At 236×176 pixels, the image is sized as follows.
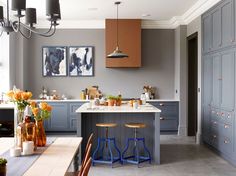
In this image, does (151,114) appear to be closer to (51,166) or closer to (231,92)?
(231,92)

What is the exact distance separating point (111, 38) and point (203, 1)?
97.9 inches

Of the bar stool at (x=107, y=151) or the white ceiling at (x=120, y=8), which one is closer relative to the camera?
the bar stool at (x=107, y=151)

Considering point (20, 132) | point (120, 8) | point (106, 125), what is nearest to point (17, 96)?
point (20, 132)

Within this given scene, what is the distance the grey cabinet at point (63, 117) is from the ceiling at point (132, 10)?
2.06 m

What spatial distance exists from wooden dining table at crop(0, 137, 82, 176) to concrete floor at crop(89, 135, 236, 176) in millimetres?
1723

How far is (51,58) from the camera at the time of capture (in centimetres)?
790

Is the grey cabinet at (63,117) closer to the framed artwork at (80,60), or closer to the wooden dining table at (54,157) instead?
the framed artwork at (80,60)

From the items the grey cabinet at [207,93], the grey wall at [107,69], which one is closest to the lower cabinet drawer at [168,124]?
the grey wall at [107,69]

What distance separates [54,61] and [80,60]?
2.18 feet

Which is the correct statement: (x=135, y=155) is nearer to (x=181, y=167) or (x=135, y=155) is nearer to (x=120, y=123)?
(x=120, y=123)

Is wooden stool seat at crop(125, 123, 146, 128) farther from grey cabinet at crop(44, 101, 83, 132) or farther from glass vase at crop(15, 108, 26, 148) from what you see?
grey cabinet at crop(44, 101, 83, 132)

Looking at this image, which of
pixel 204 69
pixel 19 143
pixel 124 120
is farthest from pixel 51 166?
pixel 204 69

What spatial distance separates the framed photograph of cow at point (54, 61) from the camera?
7898 mm

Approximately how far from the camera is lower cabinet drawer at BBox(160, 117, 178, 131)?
760cm
